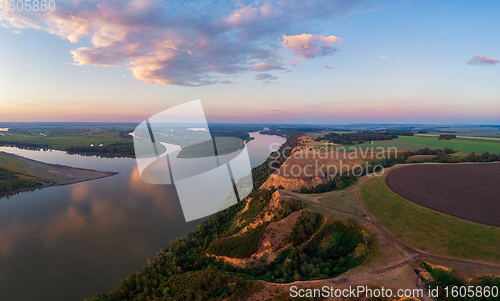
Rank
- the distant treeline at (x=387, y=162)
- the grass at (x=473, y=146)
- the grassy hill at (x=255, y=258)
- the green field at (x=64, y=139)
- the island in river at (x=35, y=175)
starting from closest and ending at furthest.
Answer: the grassy hill at (x=255, y=258) < the distant treeline at (x=387, y=162) < the grass at (x=473, y=146) < the island in river at (x=35, y=175) < the green field at (x=64, y=139)

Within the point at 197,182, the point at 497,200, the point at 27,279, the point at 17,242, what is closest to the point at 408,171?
the point at 497,200

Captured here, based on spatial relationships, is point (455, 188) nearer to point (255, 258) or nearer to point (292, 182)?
point (292, 182)

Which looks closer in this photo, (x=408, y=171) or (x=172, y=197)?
(x=408, y=171)

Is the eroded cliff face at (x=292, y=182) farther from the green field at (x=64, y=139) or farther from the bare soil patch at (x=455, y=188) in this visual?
the green field at (x=64, y=139)

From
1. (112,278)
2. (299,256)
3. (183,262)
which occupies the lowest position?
(112,278)

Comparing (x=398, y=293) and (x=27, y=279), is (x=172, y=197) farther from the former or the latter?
(x=398, y=293)

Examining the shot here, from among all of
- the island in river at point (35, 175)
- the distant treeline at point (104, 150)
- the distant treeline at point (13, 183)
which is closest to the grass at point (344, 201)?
the island in river at point (35, 175)

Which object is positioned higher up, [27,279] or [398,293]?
[398,293]
